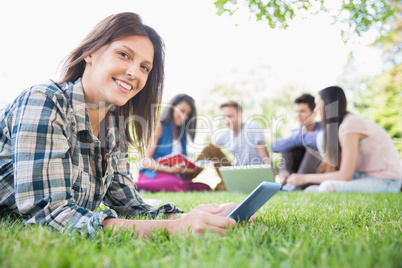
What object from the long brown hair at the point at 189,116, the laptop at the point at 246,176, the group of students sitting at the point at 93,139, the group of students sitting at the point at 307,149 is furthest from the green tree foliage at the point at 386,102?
the group of students sitting at the point at 93,139

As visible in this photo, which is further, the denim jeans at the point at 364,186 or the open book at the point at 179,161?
the open book at the point at 179,161

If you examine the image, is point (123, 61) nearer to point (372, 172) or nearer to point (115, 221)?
point (115, 221)

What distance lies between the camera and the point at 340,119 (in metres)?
4.38

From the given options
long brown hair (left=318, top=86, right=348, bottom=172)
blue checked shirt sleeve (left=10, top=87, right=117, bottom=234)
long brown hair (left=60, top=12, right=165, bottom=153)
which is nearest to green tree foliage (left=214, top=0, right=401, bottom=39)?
long brown hair (left=318, top=86, right=348, bottom=172)

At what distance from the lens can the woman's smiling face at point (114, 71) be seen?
1648 mm

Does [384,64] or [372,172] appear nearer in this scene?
[372,172]

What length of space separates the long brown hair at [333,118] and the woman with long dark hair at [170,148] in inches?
82.1

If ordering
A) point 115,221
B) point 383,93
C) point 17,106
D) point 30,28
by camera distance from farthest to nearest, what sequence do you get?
point 383,93
point 30,28
point 17,106
point 115,221

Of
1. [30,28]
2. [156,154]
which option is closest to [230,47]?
[30,28]

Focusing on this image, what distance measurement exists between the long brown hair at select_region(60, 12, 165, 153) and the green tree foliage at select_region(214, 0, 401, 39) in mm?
2459

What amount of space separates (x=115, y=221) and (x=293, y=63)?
59.9 feet

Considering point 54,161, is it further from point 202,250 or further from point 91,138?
point 202,250

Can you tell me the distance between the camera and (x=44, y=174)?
1236 millimetres

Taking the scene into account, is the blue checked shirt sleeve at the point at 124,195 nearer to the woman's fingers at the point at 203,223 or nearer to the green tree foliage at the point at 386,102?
the woman's fingers at the point at 203,223
